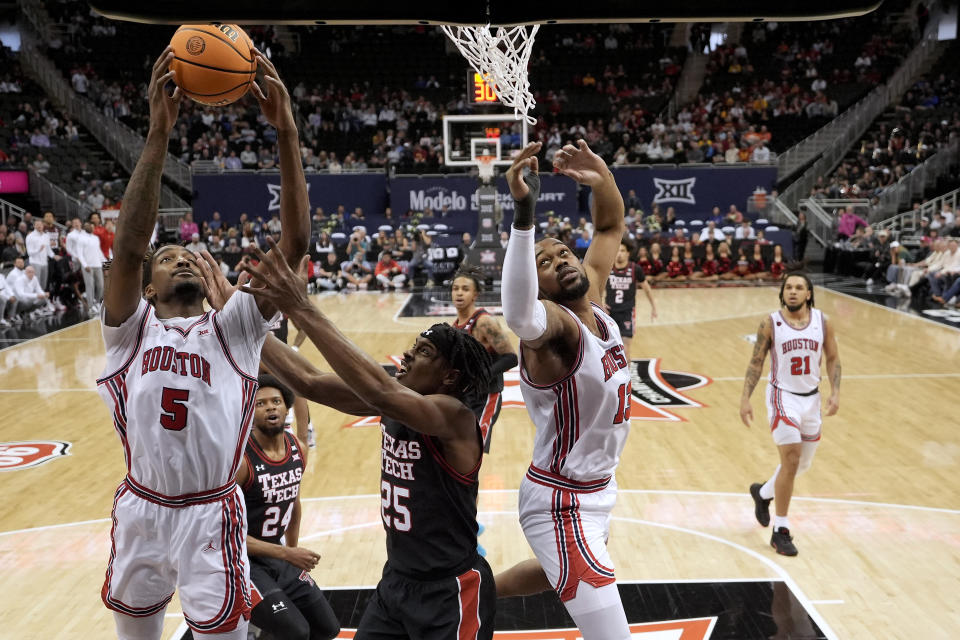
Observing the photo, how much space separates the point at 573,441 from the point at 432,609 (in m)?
1.10

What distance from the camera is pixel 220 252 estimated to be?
23.2 meters

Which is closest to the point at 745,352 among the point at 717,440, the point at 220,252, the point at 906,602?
the point at 717,440

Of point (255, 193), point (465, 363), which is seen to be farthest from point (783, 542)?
point (255, 193)

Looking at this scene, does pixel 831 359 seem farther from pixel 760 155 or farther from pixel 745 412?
pixel 760 155

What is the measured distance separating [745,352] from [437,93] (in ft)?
69.6

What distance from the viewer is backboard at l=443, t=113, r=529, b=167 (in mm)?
22094

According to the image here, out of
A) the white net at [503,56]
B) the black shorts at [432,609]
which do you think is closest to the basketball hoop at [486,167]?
the white net at [503,56]

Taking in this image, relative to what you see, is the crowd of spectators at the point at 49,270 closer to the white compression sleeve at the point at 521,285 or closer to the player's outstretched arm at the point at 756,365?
the player's outstretched arm at the point at 756,365

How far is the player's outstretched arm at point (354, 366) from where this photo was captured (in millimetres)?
2867

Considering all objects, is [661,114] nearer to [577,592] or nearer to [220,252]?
[220,252]

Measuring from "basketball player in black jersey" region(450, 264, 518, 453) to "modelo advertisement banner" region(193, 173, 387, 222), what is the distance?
20331 millimetres

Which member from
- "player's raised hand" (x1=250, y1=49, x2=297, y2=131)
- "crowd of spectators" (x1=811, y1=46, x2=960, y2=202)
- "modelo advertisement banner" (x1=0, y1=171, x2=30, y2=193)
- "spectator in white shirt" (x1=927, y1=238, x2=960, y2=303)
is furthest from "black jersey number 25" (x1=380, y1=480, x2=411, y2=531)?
"modelo advertisement banner" (x1=0, y1=171, x2=30, y2=193)

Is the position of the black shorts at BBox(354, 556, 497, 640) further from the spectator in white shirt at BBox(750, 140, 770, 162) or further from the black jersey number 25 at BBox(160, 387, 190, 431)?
the spectator in white shirt at BBox(750, 140, 770, 162)

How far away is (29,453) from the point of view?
8.73m
